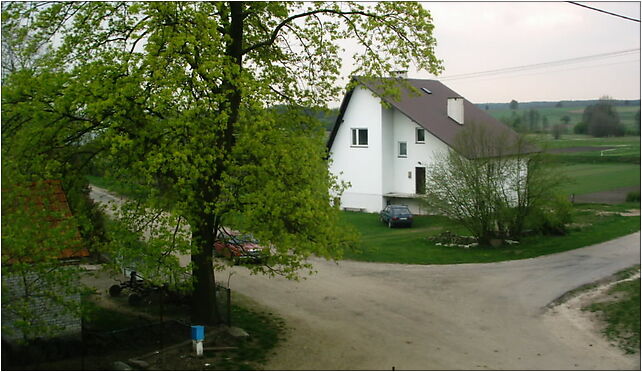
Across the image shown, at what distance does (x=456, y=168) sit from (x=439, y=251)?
3.73 metres

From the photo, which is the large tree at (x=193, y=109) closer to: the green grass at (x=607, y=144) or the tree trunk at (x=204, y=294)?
the tree trunk at (x=204, y=294)

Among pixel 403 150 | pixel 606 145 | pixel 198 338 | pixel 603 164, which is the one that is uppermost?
pixel 606 145

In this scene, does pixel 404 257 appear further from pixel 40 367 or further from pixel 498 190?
pixel 40 367

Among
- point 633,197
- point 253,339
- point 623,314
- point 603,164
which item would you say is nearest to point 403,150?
point 633,197

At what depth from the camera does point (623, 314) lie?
18.4 metres

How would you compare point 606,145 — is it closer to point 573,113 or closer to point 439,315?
point 573,113

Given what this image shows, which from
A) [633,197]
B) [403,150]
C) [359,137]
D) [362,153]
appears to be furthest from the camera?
[633,197]

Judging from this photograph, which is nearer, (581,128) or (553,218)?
(553,218)

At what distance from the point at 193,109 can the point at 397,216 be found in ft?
72.9

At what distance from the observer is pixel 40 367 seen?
13.8 meters

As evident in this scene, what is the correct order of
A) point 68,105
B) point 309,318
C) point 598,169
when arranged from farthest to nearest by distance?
point 598,169 → point 309,318 → point 68,105

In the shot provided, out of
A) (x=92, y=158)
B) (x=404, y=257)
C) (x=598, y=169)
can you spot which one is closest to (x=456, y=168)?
(x=404, y=257)

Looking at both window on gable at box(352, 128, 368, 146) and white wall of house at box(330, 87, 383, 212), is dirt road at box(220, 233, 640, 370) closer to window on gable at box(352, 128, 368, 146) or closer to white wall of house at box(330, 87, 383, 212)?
white wall of house at box(330, 87, 383, 212)

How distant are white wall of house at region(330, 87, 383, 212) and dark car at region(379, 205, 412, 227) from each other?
4255mm
